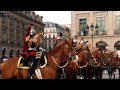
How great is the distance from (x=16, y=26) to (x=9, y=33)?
385cm

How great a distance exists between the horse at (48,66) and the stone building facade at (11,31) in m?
49.1

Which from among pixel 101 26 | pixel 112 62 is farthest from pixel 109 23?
pixel 112 62

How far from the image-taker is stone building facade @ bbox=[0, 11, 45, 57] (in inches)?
2457

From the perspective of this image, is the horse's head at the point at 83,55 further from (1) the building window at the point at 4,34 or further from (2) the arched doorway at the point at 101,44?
A: (1) the building window at the point at 4,34

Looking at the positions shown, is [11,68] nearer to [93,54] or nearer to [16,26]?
[93,54]

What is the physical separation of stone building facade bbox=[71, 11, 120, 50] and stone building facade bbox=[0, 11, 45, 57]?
16.9 metres

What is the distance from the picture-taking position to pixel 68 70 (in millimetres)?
12523

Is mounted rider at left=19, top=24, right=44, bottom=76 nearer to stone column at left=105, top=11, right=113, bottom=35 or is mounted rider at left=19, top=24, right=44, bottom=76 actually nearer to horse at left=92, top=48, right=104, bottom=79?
horse at left=92, top=48, right=104, bottom=79

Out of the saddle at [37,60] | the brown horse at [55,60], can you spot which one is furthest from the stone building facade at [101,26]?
the saddle at [37,60]

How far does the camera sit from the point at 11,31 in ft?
224

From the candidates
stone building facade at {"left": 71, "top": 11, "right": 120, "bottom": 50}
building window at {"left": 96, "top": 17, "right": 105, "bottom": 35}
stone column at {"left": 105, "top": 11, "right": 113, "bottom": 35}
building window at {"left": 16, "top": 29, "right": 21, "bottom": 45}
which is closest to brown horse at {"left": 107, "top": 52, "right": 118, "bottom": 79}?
stone building facade at {"left": 71, "top": 11, "right": 120, "bottom": 50}

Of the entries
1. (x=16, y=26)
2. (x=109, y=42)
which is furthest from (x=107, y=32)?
(x=16, y=26)
